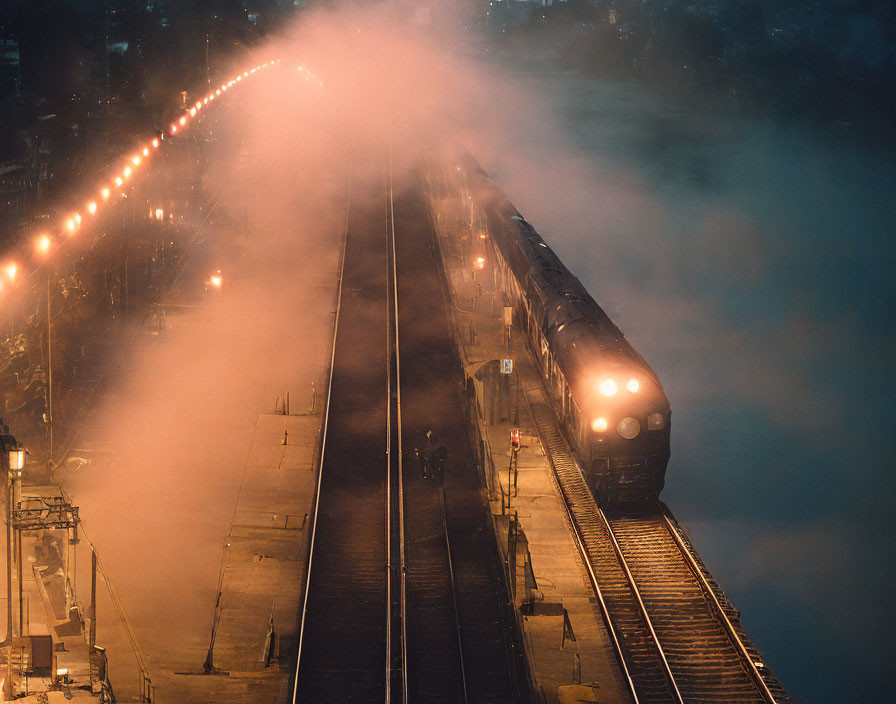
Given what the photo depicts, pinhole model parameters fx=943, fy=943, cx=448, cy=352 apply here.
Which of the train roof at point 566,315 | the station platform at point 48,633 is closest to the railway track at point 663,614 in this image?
the train roof at point 566,315

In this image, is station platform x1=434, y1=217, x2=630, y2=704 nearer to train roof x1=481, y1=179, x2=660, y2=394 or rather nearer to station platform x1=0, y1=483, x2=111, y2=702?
train roof x1=481, y1=179, x2=660, y2=394

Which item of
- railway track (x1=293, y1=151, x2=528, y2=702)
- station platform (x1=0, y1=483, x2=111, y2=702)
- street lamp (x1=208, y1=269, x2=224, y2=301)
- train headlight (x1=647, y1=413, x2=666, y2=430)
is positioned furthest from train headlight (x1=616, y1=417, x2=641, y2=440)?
street lamp (x1=208, y1=269, x2=224, y2=301)

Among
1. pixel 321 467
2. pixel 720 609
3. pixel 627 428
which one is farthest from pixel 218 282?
pixel 720 609

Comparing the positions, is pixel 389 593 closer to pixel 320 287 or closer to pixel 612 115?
pixel 320 287

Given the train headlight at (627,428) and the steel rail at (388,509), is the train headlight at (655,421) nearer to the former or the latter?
the train headlight at (627,428)

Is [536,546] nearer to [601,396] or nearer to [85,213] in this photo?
[601,396]
